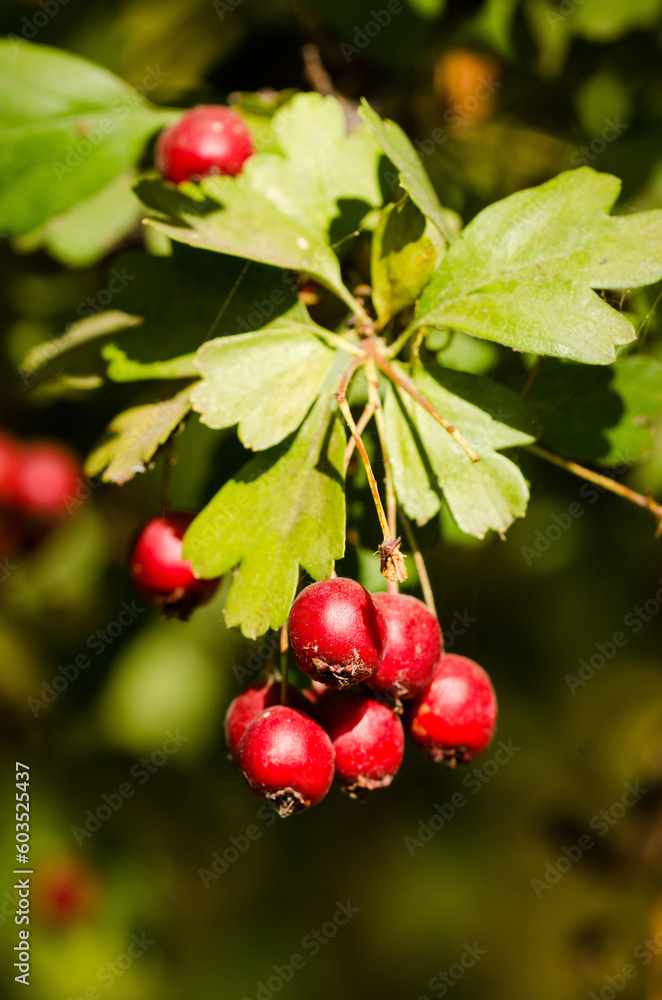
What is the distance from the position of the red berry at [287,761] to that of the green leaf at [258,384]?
32 cm

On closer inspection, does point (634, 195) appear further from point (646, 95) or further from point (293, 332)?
point (293, 332)

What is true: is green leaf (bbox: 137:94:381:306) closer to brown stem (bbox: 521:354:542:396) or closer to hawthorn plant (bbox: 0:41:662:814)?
hawthorn plant (bbox: 0:41:662:814)

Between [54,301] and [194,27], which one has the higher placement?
[194,27]

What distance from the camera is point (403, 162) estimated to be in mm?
911

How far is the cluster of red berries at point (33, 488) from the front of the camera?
202cm

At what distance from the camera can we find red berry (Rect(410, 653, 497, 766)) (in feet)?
3.09

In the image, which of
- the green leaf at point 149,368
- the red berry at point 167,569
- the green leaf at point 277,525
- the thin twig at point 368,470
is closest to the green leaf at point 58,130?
the green leaf at point 149,368

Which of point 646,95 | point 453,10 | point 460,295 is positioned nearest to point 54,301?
point 453,10

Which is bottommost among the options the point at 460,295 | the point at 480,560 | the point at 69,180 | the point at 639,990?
the point at 639,990

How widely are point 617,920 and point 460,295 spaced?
192cm

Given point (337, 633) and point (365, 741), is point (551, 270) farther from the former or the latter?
point (365, 741)

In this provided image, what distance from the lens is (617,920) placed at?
81.3 inches

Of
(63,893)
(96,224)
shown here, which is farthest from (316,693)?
(63,893)

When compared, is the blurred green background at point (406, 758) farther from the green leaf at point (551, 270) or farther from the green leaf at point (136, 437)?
the green leaf at point (551, 270)
